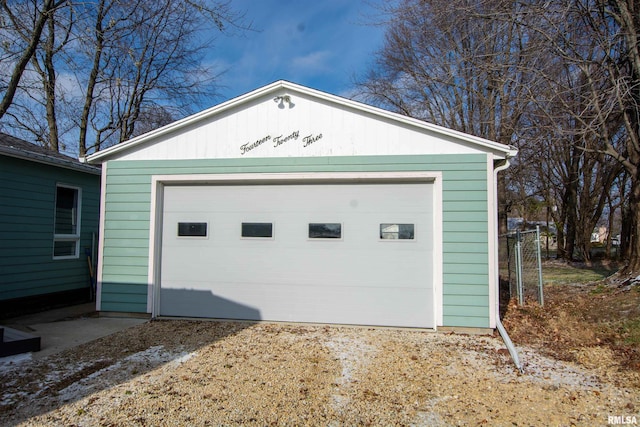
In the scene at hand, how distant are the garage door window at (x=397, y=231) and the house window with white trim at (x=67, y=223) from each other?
253 inches

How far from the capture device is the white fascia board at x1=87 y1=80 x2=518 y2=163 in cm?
586

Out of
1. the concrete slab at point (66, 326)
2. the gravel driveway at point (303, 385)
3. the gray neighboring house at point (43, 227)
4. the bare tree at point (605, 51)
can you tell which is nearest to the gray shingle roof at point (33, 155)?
the gray neighboring house at point (43, 227)

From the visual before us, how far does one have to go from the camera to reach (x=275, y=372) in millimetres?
4188

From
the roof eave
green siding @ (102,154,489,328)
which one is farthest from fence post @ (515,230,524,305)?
the roof eave

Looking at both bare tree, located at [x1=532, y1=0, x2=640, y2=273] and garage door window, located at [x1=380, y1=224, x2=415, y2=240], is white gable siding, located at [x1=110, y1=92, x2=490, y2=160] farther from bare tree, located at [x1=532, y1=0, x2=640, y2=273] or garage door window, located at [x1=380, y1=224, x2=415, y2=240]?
bare tree, located at [x1=532, y1=0, x2=640, y2=273]

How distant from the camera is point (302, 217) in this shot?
21.2ft

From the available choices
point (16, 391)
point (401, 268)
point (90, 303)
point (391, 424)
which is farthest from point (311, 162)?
point (90, 303)

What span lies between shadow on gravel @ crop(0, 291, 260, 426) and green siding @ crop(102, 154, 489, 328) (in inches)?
38.6

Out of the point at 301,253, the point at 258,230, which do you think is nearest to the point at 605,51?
the point at 301,253

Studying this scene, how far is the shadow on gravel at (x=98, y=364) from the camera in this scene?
3.50 m

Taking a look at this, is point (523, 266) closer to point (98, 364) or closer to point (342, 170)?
point (342, 170)

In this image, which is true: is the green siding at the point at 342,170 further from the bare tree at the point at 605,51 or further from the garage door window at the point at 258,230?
the bare tree at the point at 605,51

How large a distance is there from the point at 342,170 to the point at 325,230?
3.30 ft

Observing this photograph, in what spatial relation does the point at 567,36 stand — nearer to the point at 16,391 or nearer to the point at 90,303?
the point at 16,391
